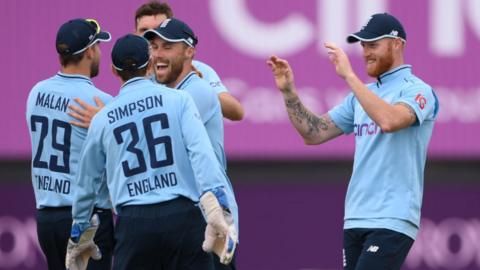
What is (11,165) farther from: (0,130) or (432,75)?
(432,75)

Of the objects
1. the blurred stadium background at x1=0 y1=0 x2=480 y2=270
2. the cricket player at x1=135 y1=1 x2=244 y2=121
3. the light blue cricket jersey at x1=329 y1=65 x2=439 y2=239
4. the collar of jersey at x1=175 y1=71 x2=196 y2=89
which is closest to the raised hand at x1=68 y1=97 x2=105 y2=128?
the collar of jersey at x1=175 y1=71 x2=196 y2=89

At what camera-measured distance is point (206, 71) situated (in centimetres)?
921

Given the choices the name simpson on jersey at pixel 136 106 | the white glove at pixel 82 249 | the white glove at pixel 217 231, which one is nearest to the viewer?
the white glove at pixel 217 231

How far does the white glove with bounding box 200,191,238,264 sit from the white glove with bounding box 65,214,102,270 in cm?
99

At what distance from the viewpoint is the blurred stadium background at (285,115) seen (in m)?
12.1

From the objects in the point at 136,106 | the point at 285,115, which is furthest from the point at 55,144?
the point at 285,115

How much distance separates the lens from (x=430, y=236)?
40.3 feet

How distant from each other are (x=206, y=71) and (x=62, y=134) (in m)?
1.21

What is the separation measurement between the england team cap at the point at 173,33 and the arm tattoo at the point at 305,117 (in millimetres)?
733

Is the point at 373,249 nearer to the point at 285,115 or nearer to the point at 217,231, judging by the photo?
the point at 217,231

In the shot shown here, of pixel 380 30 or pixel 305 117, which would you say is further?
pixel 305 117

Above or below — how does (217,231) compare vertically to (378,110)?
below

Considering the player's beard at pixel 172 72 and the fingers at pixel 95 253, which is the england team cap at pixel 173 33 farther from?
the fingers at pixel 95 253

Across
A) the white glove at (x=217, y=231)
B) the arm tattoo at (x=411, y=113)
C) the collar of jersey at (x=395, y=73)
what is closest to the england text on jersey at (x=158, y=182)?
the white glove at (x=217, y=231)
